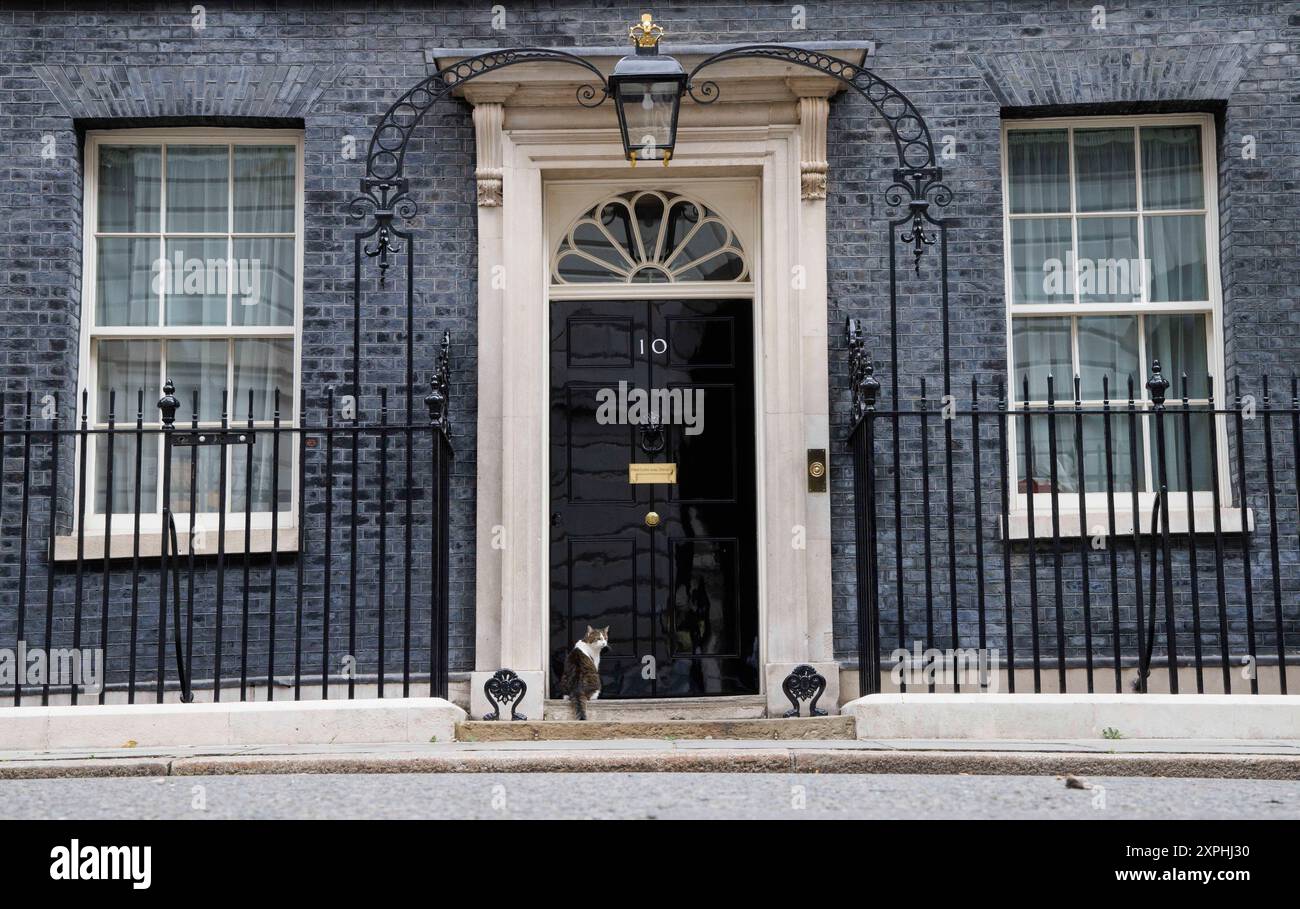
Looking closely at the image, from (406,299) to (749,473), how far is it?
2.22 m

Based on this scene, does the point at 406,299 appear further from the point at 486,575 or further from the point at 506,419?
the point at 486,575

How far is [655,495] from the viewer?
9.08 m

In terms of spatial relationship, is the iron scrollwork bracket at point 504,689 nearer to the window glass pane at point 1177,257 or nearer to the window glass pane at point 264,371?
the window glass pane at point 264,371

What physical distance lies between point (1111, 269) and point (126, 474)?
232 inches

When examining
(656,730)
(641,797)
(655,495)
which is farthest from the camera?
(655,495)

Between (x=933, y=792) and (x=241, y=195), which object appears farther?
(x=241, y=195)

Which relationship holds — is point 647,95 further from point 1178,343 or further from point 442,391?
point 1178,343

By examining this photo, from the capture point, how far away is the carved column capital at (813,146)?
898 centimetres

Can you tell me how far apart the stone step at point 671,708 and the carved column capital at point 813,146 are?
114 inches

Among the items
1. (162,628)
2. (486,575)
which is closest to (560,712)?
(486,575)

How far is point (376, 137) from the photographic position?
8.63m

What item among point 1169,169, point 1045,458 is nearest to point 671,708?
point 1045,458

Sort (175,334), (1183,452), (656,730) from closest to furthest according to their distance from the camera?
(656,730)
(1183,452)
(175,334)

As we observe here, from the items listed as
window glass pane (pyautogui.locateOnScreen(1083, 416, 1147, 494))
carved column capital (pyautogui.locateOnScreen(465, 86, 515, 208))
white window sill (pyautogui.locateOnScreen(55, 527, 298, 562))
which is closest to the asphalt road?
white window sill (pyautogui.locateOnScreen(55, 527, 298, 562))
